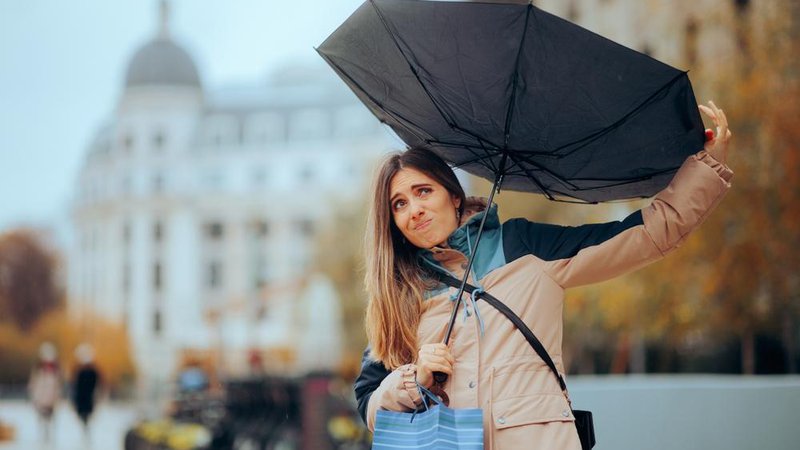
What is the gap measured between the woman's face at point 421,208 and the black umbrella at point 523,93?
0.23 meters

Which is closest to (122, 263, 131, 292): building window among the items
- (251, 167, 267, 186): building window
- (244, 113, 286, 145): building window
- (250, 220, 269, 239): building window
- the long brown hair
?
(250, 220, 269, 239): building window

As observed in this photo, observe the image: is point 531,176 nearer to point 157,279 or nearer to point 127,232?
point 157,279

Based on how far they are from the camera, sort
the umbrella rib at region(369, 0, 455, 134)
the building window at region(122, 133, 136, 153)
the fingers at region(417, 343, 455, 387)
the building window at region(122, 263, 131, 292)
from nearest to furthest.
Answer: the fingers at region(417, 343, 455, 387)
the umbrella rib at region(369, 0, 455, 134)
the building window at region(122, 133, 136, 153)
the building window at region(122, 263, 131, 292)

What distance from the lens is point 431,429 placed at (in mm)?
3080

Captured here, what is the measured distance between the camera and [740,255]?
1858cm

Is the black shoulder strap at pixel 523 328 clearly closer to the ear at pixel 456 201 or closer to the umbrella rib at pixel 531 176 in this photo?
the ear at pixel 456 201

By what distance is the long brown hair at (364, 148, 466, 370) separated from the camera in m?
3.41

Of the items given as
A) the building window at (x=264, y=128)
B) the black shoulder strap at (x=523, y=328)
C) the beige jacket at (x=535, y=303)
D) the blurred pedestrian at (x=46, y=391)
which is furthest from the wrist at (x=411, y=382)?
the building window at (x=264, y=128)

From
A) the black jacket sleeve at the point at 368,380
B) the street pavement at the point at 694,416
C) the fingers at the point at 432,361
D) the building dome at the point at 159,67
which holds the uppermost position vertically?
the building dome at the point at 159,67

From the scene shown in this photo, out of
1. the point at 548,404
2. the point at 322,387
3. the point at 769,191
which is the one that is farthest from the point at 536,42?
the point at 769,191

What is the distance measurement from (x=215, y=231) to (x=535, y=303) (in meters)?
93.9

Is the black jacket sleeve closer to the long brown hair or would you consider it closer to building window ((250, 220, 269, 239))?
the long brown hair

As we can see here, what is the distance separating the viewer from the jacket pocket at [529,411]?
121 inches

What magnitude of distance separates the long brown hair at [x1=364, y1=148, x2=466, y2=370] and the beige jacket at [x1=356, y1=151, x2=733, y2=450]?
0.27ft
